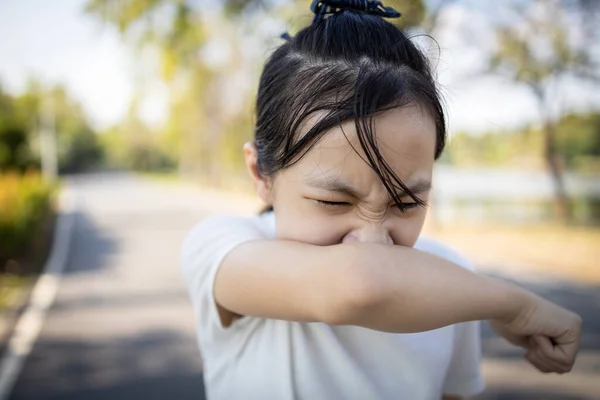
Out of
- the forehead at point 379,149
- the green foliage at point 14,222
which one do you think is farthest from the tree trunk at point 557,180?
the forehead at point 379,149

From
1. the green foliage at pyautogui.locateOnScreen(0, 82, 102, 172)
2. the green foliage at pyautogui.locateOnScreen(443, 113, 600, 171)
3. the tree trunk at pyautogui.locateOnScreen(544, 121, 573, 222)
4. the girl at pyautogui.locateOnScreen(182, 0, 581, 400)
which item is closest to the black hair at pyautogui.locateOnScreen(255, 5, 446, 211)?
the girl at pyautogui.locateOnScreen(182, 0, 581, 400)

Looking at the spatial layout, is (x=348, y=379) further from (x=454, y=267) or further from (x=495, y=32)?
(x=495, y=32)

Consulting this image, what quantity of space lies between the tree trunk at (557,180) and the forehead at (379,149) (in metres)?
15.5

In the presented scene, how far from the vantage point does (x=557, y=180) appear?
1512 cm

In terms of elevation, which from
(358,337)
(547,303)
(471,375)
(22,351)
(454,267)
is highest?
(454,267)

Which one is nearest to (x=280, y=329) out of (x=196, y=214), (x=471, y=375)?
(x=471, y=375)

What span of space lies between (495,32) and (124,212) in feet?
46.7

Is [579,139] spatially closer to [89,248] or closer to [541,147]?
[541,147]

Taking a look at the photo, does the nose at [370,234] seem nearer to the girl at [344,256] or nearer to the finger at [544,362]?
the girl at [344,256]

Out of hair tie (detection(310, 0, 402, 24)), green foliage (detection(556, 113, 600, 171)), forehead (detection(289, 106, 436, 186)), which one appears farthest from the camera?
green foliage (detection(556, 113, 600, 171))

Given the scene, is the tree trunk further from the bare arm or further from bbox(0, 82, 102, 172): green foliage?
bbox(0, 82, 102, 172): green foliage

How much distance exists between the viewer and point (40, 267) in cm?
865

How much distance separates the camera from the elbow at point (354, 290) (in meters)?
0.79

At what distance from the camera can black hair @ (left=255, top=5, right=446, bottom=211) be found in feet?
2.97
